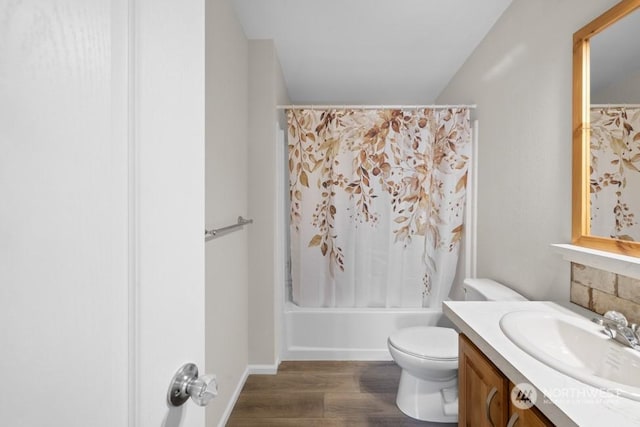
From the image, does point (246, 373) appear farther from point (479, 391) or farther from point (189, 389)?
point (189, 389)

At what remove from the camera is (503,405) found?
91cm

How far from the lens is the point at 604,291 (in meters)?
1.15

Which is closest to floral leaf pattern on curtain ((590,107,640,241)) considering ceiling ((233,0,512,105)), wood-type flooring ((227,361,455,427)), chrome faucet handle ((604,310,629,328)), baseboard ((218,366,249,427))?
chrome faucet handle ((604,310,629,328))

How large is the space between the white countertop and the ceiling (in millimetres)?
1837

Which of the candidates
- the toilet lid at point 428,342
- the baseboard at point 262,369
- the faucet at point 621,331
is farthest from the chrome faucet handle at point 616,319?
the baseboard at point 262,369

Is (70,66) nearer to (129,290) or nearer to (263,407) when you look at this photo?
(129,290)

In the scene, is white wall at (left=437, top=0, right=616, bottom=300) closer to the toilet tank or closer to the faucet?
the toilet tank

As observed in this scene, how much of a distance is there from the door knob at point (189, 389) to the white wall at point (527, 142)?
1.54 m

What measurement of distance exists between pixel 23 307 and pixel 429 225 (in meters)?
2.45

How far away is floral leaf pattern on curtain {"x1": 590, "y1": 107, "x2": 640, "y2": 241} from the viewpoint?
1.05m

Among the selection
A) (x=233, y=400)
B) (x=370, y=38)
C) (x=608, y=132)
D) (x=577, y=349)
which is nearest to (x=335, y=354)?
(x=233, y=400)

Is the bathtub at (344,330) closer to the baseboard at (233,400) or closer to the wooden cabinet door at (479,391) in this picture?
the baseboard at (233,400)

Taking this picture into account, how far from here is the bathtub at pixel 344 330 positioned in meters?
2.45

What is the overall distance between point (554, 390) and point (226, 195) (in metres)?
1.58
